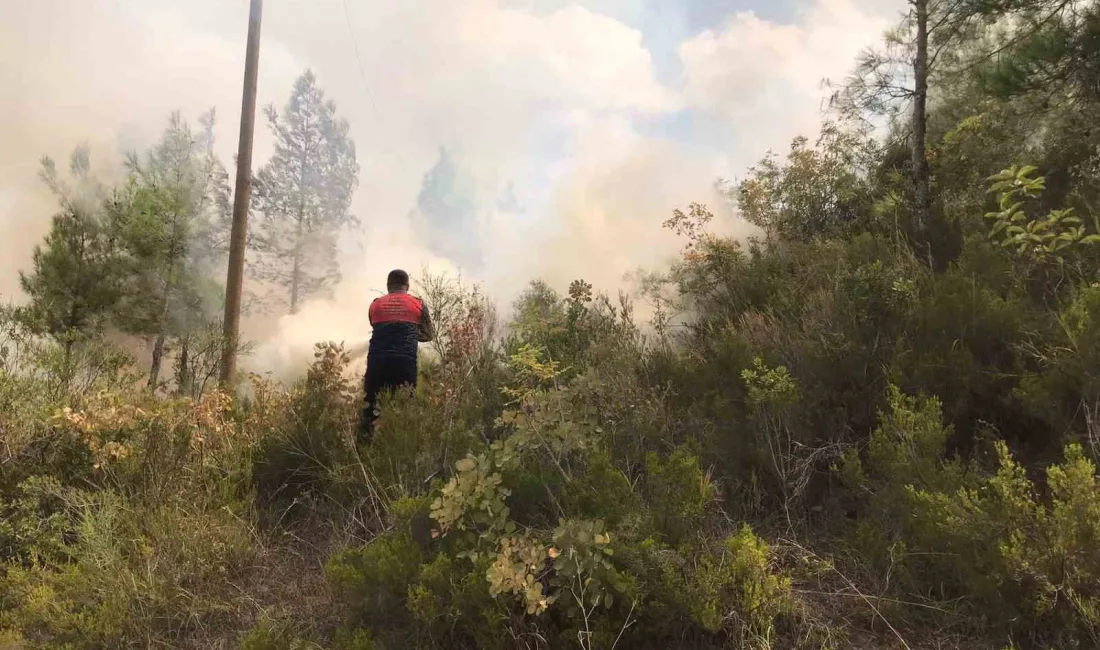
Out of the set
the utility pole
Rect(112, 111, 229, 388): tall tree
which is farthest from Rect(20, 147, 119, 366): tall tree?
the utility pole

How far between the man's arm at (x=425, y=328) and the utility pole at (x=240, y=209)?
4.45 meters

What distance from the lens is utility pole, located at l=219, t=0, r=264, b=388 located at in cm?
823

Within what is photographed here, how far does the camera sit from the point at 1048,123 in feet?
18.3

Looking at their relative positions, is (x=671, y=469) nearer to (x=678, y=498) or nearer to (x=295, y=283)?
(x=678, y=498)

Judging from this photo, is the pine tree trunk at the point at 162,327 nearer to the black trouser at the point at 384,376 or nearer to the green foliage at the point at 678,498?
the black trouser at the point at 384,376

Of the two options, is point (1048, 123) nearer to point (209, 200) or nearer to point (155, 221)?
point (155, 221)

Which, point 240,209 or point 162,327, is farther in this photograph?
point 162,327

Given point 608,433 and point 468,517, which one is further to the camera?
point 608,433

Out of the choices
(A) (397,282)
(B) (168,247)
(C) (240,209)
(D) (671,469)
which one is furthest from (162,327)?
(D) (671,469)

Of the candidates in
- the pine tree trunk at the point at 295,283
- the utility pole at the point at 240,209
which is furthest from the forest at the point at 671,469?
the pine tree trunk at the point at 295,283

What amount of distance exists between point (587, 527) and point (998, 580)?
1.36 meters

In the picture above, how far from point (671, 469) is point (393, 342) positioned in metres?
3.03

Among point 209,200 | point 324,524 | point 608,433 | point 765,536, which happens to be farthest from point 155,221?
point 765,536

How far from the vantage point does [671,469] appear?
96.6 inches
